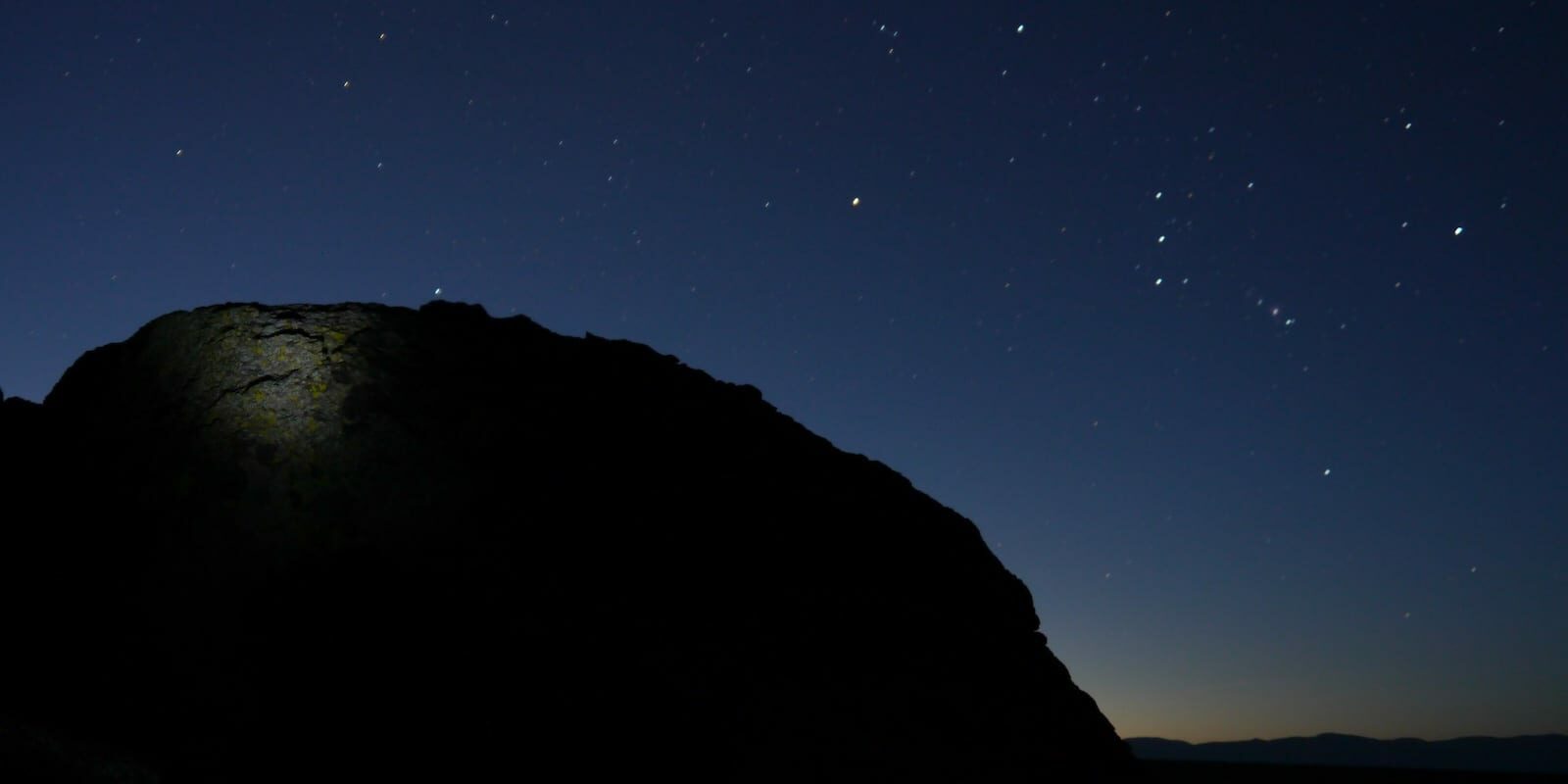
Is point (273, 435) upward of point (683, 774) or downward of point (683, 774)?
upward

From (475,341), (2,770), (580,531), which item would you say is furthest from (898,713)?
(2,770)

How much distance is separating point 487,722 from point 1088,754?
352 centimetres

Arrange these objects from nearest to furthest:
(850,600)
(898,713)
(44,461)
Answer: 1. (44,461)
2. (898,713)
3. (850,600)

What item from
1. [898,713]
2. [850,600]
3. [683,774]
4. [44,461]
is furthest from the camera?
[850,600]

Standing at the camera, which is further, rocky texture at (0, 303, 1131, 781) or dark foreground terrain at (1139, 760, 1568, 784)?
dark foreground terrain at (1139, 760, 1568, 784)

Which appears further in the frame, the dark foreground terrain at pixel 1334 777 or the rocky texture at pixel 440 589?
the dark foreground terrain at pixel 1334 777

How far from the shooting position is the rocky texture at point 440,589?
13.9 feet

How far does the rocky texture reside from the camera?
167 inches

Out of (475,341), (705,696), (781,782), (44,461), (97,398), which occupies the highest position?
(475,341)

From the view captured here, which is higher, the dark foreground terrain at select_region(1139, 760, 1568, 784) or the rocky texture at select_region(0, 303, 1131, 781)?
the rocky texture at select_region(0, 303, 1131, 781)

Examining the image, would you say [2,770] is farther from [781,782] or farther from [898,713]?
[898,713]

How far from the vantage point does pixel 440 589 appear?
4.61 metres

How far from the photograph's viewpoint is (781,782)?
181 inches

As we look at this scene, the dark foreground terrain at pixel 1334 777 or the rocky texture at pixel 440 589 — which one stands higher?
the rocky texture at pixel 440 589
